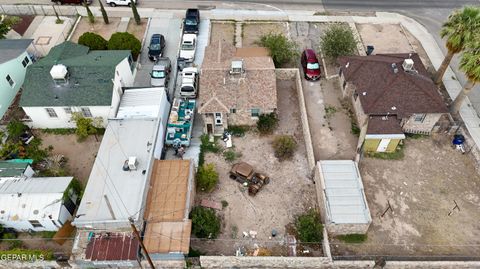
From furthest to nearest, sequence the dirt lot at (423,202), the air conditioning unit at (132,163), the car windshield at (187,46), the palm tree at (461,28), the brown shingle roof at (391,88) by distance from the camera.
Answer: the car windshield at (187,46) → the brown shingle roof at (391,88) → the palm tree at (461,28) → the air conditioning unit at (132,163) → the dirt lot at (423,202)

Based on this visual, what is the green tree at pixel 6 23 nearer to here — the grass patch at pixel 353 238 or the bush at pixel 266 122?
the bush at pixel 266 122

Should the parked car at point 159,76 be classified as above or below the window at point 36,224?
above

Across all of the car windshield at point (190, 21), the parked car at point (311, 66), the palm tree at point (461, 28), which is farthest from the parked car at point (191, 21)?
the palm tree at point (461, 28)

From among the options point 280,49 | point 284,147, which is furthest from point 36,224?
point 280,49

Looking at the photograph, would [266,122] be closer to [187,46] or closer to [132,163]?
[132,163]

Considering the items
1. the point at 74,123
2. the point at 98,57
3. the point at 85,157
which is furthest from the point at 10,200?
the point at 98,57

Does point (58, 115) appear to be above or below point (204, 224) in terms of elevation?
above

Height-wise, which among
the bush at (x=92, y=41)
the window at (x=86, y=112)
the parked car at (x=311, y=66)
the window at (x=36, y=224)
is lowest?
the window at (x=36, y=224)
